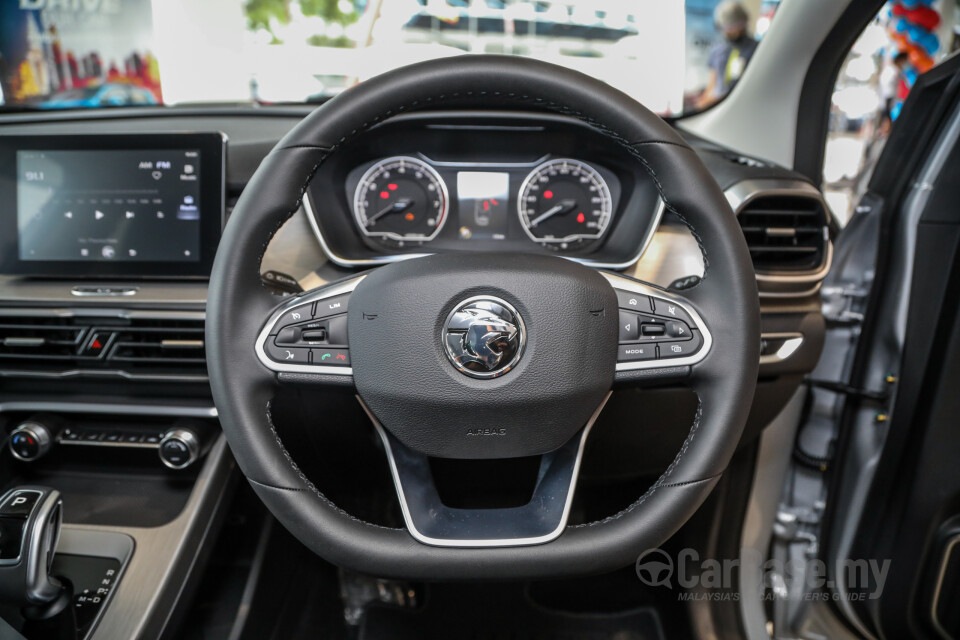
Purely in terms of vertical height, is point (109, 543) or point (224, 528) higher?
point (109, 543)

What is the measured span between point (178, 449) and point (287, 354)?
1.59 ft

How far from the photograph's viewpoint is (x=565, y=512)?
0.79 meters

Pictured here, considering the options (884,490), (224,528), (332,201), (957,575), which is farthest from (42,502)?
(957,575)

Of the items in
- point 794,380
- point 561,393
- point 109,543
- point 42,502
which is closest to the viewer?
point 561,393

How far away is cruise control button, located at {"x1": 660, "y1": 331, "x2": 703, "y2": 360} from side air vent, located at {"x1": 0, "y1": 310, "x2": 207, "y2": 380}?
2.48 feet

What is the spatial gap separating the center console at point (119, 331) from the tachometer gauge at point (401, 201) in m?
0.26

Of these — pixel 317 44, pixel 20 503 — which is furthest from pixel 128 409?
pixel 317 44

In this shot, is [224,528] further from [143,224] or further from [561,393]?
[561,393]

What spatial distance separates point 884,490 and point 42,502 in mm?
1536

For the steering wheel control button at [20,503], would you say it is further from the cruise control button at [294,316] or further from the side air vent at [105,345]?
the cruise control button at [294,316]

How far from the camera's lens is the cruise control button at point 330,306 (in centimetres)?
79

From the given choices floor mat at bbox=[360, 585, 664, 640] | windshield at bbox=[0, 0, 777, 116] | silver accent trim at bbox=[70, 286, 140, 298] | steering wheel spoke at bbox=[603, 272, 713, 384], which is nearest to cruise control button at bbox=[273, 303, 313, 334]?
windshield at bbox=[0, 0, 777, 116]

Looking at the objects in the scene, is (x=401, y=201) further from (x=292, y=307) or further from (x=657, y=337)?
(x=657, y=337)

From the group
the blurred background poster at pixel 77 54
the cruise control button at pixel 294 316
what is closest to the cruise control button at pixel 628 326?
the cruise control button at pixel 294 316
